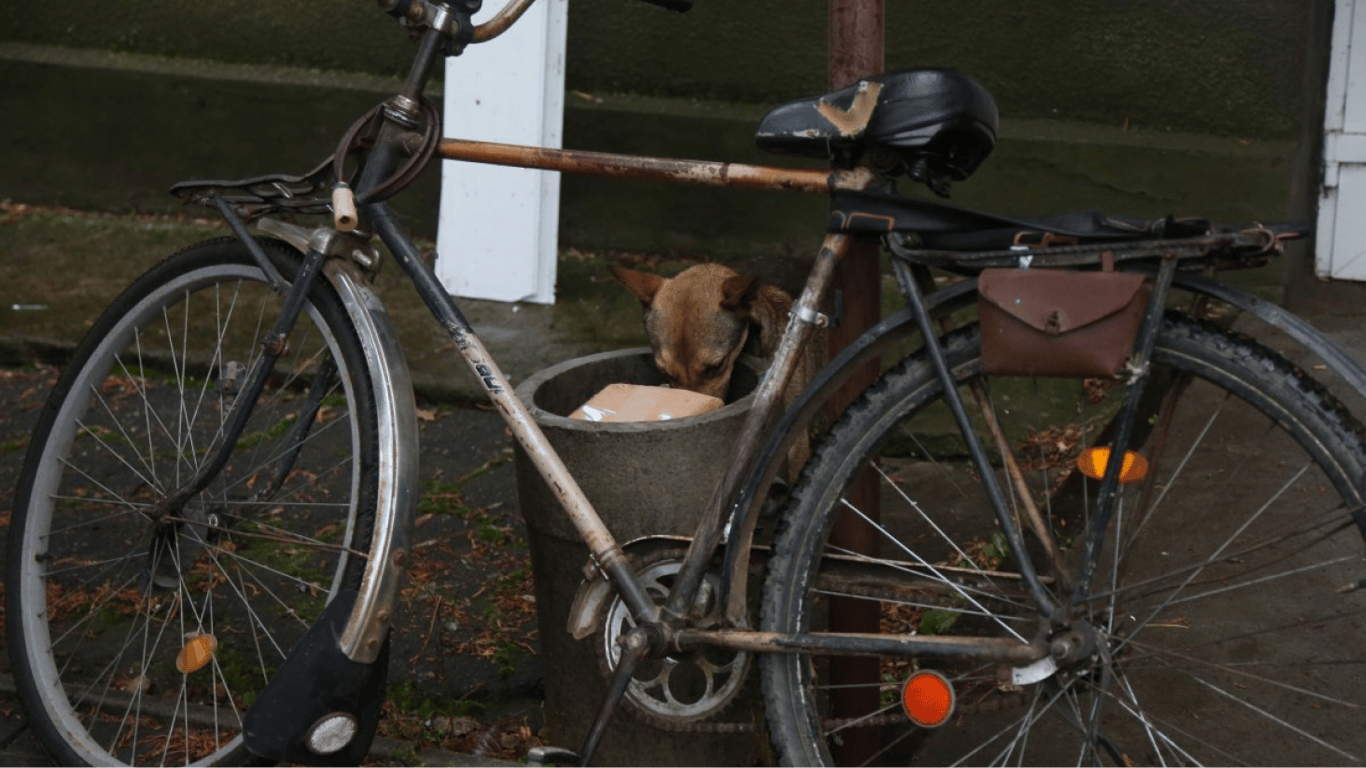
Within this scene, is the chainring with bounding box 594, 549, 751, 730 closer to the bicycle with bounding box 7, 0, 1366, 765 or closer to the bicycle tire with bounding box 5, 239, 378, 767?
the bicycle with bounding box 7, 0, 1366, 765

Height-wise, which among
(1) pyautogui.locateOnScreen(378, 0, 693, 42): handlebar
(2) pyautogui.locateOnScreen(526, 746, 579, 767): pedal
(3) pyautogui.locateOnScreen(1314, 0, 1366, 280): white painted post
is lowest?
(2) pyautogui.locateOnScreen(526, 746, 579, 767): pedal

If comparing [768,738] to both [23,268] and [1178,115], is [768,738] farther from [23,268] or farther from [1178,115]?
[23,268]

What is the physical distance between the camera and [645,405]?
10.7ft

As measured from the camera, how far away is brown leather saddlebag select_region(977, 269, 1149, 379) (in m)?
2.38

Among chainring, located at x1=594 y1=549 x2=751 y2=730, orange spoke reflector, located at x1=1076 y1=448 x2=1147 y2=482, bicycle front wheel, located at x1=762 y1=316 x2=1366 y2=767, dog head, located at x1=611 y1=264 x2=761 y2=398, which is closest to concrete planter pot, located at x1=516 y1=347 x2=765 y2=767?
chainring, located at x1=594 y1=549 x2=751 y2=730

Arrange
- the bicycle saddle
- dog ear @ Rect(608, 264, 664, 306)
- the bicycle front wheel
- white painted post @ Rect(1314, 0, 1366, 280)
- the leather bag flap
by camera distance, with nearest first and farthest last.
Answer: the leather bag flap < the bicycle front wheel < the bicycle saddle < dog ear @ Rect(608, 264, 664, 306) < white painted post @ Rect(1314, 0, 1366, 280)

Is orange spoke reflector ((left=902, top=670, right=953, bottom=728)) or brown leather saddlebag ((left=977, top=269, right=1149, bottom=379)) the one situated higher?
brown leather saddlebag ((left=977, top=269, right=1149, bottom=379))

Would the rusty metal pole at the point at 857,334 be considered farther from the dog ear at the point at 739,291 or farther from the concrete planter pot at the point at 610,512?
the dog ear at the point at 739,291

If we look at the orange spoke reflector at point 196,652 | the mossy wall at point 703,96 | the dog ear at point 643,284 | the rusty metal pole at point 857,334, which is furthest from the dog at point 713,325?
the mossy wall at point 703,96

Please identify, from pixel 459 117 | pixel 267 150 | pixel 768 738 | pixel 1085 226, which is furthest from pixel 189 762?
pixel 267 150

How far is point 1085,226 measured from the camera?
97.1 inches

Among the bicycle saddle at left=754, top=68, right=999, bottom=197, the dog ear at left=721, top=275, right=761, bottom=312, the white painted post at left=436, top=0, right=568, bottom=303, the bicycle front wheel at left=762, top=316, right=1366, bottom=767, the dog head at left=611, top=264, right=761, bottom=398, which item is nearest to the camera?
the bicycle front wheel at left=762, top=316, right=1366, bottom=767

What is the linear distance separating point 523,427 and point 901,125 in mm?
976

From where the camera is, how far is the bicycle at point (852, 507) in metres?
2.44
